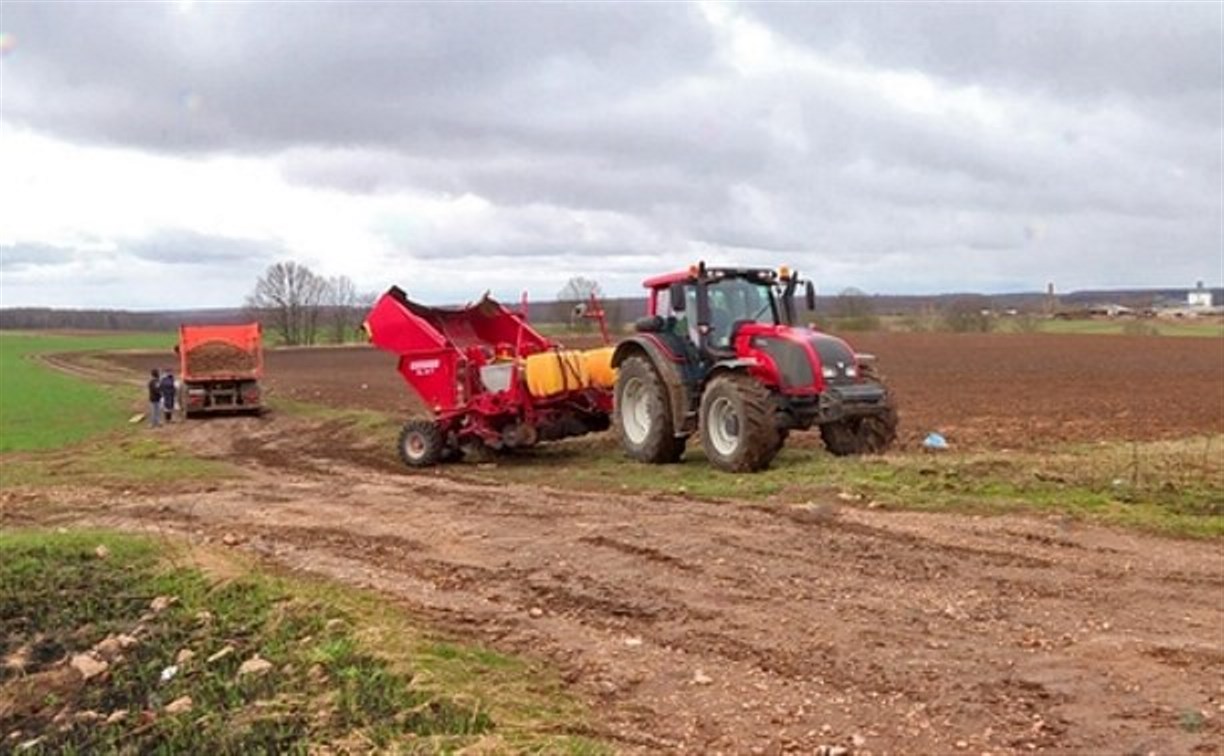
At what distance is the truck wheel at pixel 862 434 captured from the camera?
48.7ft

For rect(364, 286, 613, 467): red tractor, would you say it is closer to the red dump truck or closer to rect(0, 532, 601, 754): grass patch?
rect(0, 532, 601, 754): grass patch

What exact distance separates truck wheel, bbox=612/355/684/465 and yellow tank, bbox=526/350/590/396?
735mm

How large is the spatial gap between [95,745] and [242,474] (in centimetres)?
1025

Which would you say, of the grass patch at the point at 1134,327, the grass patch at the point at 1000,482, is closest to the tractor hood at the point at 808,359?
the grass patch at the point at 1000,482

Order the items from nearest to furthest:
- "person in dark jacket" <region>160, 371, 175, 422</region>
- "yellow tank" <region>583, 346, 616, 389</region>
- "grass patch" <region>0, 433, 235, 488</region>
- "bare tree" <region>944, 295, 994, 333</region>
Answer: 1. "grass patch" <region>0, 433, 235, 488</region>
2. "yellow tank" <region>583, 346, 616, 389</region>
3. "person in dark jacket" <region>160, 371, 175, 422</region>
4. "bare tree" <region>944, 295, 994, 333</region>

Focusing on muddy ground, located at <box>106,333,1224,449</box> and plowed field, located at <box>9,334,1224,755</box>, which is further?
muddy ground, located at <box>106,333,1224,449</box>

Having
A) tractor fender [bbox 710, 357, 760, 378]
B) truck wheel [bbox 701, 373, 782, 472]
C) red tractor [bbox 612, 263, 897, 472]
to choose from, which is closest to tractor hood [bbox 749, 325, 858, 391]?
red tractor [bbox 612, 263, 897, 472]

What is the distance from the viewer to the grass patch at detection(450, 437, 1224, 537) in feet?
35.7

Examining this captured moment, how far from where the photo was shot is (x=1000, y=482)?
39.3 feet

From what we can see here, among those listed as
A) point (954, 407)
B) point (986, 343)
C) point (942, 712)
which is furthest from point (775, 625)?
point (986, 343)

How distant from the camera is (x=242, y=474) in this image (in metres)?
16.7

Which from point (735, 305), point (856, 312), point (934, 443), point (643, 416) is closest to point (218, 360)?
point (643, 416)

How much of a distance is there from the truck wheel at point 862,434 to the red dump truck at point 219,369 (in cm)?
1835

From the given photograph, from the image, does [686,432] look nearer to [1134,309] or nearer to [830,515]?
[830,515]
